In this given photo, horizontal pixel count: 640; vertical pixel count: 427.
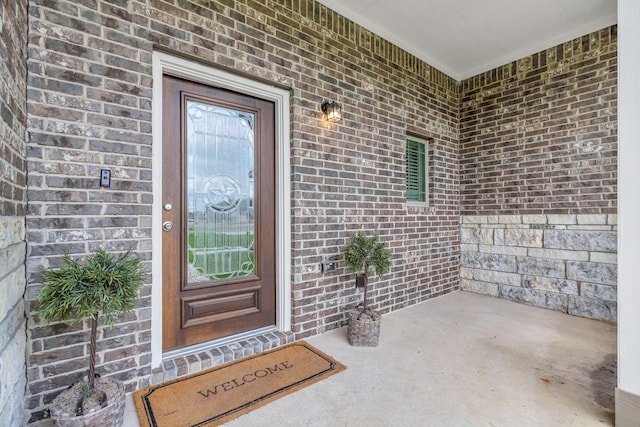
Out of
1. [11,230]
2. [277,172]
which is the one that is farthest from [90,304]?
[277,172]

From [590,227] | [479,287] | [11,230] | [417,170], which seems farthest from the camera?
[479,287]

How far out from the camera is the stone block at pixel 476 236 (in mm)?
4160

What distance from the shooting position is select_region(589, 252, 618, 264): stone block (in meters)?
3.18

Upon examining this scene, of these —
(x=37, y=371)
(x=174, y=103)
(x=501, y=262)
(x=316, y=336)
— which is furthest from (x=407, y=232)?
(x=37, y=371)

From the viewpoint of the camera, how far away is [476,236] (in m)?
4.29

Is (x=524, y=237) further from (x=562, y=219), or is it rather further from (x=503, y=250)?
(x=562, y=219)

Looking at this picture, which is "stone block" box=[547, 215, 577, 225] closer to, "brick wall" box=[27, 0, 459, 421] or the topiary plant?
"brick wall" box=[27, 0, 459, 421]

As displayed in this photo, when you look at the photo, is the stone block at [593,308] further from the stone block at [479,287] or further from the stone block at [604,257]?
the stone block at [479,287]

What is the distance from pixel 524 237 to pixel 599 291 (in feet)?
2.91

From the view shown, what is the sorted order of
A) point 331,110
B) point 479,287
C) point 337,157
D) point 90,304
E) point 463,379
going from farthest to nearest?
point 479,287
point 337,157
point 331,110
point 463,379
point 90,304

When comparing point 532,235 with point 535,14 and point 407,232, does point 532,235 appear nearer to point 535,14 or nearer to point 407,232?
point 407,232

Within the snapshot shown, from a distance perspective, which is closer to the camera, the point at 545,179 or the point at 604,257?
the point at 604,257

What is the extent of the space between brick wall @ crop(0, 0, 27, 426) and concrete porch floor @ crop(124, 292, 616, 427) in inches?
23.8

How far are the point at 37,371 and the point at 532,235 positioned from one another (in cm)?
470
